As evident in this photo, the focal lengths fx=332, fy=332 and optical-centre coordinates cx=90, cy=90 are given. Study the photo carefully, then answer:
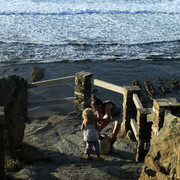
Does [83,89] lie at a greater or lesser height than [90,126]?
greater

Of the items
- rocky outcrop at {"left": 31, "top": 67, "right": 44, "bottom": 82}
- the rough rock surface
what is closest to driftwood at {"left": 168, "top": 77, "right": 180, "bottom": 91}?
rocky outcrop at {"left": 31, "top": 67, "right": 44, "bottom": 82}

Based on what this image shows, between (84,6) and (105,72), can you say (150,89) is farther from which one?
(84,6)

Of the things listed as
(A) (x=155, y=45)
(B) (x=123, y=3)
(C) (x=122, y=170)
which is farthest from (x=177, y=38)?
(C) (x=122, y=170)

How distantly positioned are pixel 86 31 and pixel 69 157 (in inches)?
850

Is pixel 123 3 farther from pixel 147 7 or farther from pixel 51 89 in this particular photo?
pixel 51 89

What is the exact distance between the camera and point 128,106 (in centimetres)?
756

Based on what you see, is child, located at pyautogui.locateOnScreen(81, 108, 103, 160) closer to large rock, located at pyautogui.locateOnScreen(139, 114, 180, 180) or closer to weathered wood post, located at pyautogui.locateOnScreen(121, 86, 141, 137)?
weathered wood post, located at pyautogui.locateOnScreen(121, 86, 141, 137)

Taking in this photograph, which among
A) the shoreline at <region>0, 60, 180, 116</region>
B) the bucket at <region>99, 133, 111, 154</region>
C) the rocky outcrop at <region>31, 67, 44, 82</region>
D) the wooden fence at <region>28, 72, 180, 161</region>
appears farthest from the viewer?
the rocky outcrop at <region>31, 67, 44, 82</region>

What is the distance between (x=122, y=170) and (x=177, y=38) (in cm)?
2172

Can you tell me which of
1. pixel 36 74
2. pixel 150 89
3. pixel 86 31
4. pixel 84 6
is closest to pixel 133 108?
pixel 150 89

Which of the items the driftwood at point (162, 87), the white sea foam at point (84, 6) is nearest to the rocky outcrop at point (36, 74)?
the driftwood at point (162, 87)

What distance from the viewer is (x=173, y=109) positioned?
18.1 ft

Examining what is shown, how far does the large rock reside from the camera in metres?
3.50

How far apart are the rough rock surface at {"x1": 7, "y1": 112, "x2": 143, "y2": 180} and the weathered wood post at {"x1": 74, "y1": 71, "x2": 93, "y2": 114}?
0.37m
